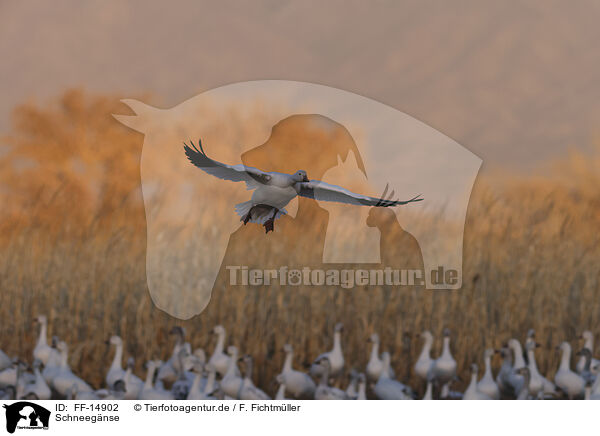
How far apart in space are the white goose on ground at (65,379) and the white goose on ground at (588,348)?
6.37 feet

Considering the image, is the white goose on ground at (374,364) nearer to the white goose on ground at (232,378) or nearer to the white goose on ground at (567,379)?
the white goose on ground at (232,378)

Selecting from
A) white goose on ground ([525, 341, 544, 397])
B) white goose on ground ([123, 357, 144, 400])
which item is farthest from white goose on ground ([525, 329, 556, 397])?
white goose on ground ([123, 357, 144, 400])

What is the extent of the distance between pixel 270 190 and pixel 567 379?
1401 millimetres

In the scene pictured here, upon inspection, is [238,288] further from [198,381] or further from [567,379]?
[567,379]

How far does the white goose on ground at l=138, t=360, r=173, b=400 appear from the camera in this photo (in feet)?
8.41

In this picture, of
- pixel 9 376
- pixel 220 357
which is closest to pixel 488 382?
pixel 220 357

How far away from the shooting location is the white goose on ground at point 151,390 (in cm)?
256

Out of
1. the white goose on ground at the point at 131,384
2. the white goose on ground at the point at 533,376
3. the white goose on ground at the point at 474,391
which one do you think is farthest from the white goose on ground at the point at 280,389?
the white goose on ground at the point at 533,376

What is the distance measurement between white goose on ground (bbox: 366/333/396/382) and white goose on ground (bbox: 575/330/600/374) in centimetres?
75

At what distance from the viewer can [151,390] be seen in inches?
101
